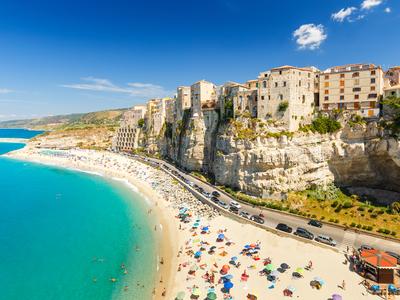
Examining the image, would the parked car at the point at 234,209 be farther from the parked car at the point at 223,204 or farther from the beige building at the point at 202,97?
the beige building at the point at 202,97

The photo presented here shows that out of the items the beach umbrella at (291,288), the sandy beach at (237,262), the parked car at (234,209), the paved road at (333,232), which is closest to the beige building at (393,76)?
the paved road at (333,232)

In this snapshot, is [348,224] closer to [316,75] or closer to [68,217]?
[316,75]

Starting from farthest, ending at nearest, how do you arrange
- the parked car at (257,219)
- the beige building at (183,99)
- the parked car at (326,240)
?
the beige building at (183,99) < the parked car at (257,219) < the parked car at (326,240)

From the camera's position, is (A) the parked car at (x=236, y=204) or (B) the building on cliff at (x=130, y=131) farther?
(B) the building on cliff at (x=130, y=131)

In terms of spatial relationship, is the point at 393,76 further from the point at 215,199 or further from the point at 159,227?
the point at 159,227

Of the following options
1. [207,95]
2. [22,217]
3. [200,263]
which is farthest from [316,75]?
[22,217]

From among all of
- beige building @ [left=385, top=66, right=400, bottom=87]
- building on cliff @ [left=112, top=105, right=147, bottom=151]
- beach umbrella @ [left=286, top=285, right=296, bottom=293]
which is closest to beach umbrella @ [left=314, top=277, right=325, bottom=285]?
beach umbrella @ [left=286, top=285, right=296, bottom=293]

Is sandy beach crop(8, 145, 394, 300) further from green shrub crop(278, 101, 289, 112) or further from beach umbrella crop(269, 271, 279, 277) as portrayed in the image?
green shrub crop(278, 101, 289, 112)

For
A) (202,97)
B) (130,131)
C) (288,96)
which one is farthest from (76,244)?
(130,131)
